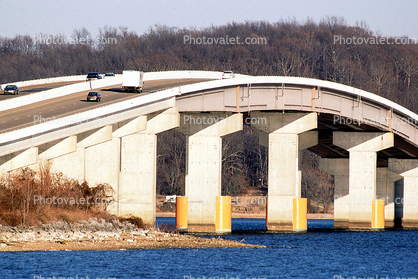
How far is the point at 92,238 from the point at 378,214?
36142 mm

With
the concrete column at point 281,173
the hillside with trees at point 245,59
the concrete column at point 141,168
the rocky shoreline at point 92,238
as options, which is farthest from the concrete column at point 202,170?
the hillside with trees at point 245,59

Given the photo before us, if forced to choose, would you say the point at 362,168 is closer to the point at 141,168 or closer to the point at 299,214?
the point at 299,214

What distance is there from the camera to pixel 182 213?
194ft

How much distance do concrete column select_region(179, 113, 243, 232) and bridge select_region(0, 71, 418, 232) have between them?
0.28 ft

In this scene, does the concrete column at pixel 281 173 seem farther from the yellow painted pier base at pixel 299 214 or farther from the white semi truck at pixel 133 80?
the white semi truck at pixel 133 80

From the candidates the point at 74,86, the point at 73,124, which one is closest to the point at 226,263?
the point at 73,124

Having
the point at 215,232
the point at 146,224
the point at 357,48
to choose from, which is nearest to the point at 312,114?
the point at 215,232

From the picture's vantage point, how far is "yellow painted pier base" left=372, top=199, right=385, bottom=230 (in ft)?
224

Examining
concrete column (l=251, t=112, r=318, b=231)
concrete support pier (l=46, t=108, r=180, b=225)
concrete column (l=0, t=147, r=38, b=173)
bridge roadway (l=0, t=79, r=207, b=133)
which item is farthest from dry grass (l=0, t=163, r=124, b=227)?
concrete column (l=251, t=112, r=318, b=231)

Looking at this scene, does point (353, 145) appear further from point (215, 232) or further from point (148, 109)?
point (148, 109)

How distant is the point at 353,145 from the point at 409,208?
15.8 meters

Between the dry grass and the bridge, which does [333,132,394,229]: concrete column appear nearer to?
the bridge

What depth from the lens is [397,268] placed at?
133 feet

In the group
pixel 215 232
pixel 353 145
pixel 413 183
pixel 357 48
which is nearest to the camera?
pixel 215 232
